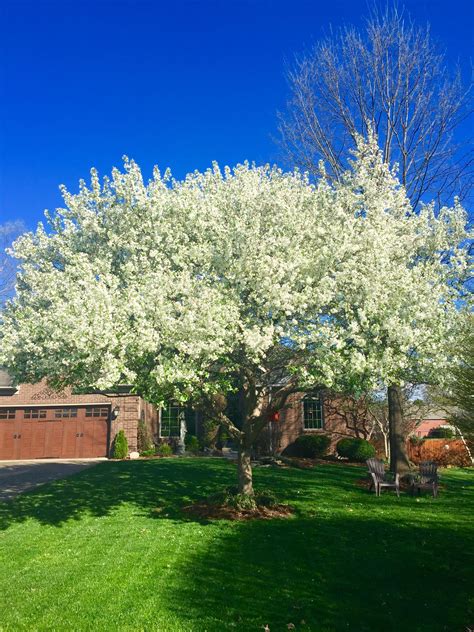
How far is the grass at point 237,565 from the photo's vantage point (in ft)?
22.5

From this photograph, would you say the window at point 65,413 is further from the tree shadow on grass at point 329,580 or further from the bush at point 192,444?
the tree shadow on grass at point 329,580

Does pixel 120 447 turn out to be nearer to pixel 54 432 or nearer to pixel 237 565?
pixel 54 432

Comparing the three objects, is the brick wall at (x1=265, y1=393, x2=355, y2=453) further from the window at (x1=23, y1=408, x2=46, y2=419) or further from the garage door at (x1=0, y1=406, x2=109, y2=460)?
the window at (x1=23, y1=408, x2=46, y2=419)

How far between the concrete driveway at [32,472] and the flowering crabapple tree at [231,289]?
7.88 metres

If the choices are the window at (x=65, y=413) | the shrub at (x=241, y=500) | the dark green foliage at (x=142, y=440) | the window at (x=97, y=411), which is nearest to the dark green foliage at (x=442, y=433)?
the dark green foliage at (x=142, y=440)

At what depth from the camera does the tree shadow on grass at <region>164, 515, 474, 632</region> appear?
675 centimetres

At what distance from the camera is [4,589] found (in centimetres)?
812

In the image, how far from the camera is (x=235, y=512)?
1270 cm

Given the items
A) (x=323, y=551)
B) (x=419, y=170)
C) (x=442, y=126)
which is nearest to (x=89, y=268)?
(x=323, y=551)

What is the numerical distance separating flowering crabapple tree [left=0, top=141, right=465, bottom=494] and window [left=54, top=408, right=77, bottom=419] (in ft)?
55.8

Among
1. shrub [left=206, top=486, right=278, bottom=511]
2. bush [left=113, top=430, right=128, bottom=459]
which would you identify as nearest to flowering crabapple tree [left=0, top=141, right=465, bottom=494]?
shrub [left=206, top=486, right=278, bottom=511]

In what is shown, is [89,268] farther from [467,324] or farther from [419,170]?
[419,170]

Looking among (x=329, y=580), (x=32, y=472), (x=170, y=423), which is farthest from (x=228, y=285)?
(x=170, y=423)

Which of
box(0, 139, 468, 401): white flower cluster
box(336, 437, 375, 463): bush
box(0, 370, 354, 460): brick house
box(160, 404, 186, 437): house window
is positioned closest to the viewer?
box(0, 139, 468, 401): white flower cluster
